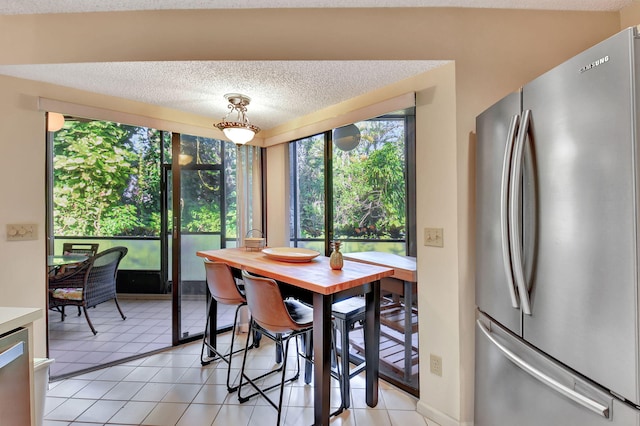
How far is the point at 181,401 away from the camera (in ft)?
6.40

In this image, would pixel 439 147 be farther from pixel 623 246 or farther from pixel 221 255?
pixel 221 255

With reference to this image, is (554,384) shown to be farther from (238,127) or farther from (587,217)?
(238,127)

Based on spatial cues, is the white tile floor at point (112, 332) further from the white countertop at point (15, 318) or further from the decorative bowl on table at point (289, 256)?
the white countertop at point (15, 318)

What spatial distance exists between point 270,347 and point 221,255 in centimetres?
109

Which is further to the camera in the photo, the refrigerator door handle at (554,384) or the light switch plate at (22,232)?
the light switch plate at (22,232)

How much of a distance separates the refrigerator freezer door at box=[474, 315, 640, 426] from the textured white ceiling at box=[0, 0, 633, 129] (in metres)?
1.62

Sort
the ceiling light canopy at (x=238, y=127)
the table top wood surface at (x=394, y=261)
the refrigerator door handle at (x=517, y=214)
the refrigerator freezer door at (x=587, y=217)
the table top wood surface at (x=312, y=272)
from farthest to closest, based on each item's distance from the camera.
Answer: the ceiling light canopy at (x=238, y=127) → the table top wood surface at (x=394, y=261) → the table top wood surface at (x=312, y=272) → the refrigerator door handle at (x=517, y=214) → the refrigerator freezer door at (x=587, y=217)

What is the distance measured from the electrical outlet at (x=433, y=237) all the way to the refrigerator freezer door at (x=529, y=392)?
1.56 ft

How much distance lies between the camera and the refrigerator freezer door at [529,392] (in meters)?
0.85

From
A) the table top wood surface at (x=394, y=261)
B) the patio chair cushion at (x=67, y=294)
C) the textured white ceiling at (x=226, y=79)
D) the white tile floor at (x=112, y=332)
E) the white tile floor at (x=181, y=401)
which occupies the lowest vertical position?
the white tile floor at (x=181, y=401)

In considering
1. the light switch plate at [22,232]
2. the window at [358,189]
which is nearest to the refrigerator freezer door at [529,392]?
the window at [358,189]

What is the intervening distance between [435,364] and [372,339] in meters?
0.41

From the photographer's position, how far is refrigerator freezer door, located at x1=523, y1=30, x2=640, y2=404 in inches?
30.7

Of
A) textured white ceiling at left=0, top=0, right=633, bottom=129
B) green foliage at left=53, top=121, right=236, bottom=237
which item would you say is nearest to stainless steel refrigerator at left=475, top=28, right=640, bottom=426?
textured white ceiling at left=0, top=0, right=633, bottom=129
